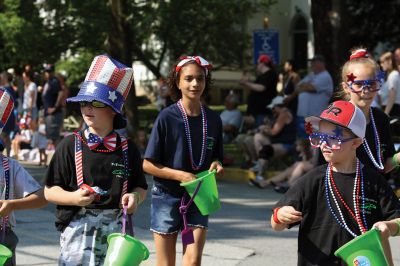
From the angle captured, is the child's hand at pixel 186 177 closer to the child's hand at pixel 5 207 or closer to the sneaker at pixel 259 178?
the child's hand at pixel 5 207

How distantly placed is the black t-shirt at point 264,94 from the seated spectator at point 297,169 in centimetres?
188

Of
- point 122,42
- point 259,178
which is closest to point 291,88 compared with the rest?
point 259,178

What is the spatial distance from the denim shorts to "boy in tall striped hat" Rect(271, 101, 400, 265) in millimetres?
1620

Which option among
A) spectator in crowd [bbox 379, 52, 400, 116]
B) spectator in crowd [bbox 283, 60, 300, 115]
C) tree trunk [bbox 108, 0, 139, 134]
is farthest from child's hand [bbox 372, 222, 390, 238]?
tree trunk [bbox 108, 0, 139, 134]

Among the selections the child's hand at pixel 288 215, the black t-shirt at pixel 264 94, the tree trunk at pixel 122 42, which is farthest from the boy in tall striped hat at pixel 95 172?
the tree trunk at pixel 122 42

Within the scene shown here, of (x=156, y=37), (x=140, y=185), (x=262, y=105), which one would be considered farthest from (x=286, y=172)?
(x=156, y=37)

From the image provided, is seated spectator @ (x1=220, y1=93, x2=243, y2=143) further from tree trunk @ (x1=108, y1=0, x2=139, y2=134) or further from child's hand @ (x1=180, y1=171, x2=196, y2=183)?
child's hand @ (x1=180, y1=171, x2=196, y2=183)

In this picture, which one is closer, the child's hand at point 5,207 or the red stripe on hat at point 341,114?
the red stripe on hat at point 341,114

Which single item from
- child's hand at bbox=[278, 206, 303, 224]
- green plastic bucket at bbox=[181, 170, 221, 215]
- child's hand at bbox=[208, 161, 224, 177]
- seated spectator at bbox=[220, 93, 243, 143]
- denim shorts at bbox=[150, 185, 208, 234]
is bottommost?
seated spectator at bbox=[220, 93, 243, 143]

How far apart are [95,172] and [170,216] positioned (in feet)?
4.48

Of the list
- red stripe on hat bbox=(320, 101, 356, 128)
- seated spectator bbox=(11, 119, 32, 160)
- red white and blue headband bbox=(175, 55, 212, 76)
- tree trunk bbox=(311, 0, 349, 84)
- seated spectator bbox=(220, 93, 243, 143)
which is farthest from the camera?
seated spectator bbox=(220, 93, 243, 143)

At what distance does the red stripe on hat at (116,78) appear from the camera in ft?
16.6

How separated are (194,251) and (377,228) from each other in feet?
6.74

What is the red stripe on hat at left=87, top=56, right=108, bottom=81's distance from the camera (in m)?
5.08
